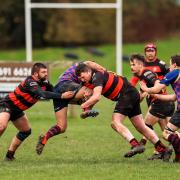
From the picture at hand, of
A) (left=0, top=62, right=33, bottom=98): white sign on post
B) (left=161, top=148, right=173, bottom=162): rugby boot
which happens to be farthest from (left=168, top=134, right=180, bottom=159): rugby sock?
(left=0, top=62, right=33, bottom=98): white sign on post

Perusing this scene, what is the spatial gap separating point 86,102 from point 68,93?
1.96 ft

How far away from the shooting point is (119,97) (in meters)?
14.2

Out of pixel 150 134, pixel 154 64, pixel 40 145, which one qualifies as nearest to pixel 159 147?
pixel 150 134

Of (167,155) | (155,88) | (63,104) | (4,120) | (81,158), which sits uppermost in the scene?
(155,88)

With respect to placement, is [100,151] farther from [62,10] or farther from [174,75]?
[62,10]

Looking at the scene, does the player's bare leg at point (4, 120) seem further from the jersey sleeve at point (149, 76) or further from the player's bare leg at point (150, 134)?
the jersey sleeve at point (149, 76)

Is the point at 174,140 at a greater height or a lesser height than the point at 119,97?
lesser

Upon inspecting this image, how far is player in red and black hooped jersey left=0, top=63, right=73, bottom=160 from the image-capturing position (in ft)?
46.7

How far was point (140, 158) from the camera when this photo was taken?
584 inches

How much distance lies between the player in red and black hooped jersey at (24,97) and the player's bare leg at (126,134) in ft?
3.09

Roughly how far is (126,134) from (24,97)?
2019 millimetres

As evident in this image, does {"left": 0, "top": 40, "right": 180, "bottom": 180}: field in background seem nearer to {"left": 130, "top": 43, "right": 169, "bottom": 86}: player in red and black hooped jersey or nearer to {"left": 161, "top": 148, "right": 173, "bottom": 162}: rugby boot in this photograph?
{"left": 161, "top": 148, "right": 173, "bottom": 162}: rugby boot

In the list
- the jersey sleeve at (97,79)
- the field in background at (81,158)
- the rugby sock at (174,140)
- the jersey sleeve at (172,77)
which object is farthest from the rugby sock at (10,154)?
the jersey sleeve at (172,77)

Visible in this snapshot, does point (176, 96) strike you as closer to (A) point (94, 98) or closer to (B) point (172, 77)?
(B) point (172, 77)
